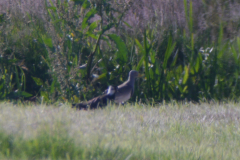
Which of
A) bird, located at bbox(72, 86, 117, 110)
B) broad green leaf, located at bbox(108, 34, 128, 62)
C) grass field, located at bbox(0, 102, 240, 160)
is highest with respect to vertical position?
broad green leaf, located at bbox(108, 34, 128, 62)

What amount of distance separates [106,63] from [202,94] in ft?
5.40

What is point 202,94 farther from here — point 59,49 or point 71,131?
point 71,131

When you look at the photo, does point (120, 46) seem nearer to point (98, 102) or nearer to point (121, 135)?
point (98, 102)

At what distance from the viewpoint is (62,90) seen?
465cm

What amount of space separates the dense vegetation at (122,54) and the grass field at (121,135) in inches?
47.7

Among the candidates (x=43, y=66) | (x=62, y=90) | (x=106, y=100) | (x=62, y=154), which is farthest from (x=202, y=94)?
(x=62, y=154)

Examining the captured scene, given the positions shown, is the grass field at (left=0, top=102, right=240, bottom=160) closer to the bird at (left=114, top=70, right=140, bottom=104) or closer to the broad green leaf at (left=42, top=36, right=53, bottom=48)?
the bird at (left=114, top=70, right=140, bottom=104)

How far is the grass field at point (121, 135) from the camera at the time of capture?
89.4 inches

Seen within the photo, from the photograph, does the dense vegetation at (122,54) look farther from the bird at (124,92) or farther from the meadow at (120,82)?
the bird at (124,92)

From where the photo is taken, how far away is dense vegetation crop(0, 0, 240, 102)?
464 cm

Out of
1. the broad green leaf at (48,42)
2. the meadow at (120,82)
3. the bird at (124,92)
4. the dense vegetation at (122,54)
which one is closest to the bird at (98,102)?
the bird at (124,92)

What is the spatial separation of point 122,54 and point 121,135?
2.35m

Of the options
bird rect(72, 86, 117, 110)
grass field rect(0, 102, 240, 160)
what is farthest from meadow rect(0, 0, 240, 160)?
bird rect(72, 86, 117, 110)

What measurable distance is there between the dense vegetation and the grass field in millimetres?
1211
